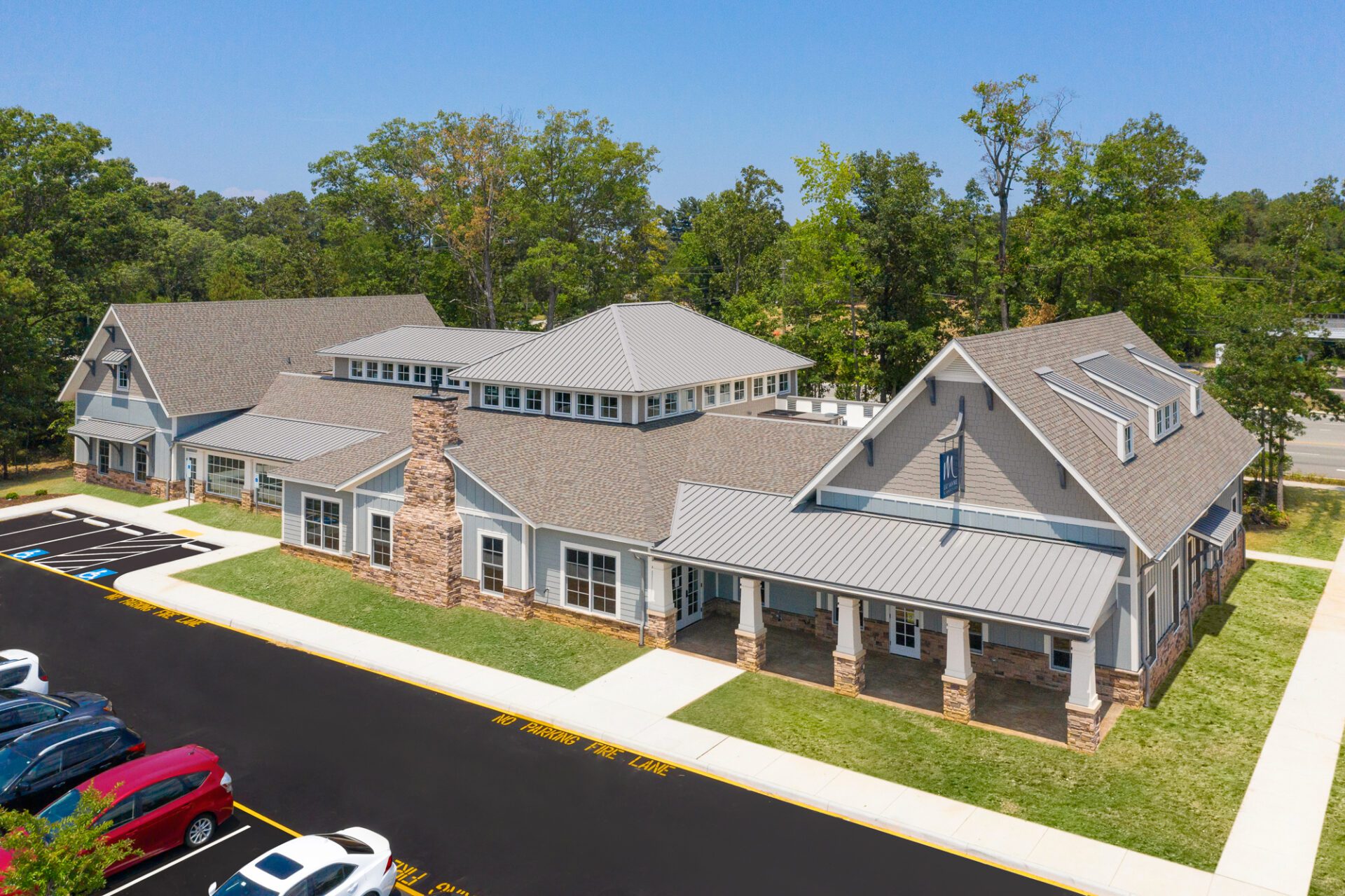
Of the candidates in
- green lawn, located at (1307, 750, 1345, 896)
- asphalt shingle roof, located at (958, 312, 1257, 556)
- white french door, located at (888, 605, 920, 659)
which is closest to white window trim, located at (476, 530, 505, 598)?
white french door, located at (888, 605, 920, 659)

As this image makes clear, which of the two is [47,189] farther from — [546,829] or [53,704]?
[546,829]

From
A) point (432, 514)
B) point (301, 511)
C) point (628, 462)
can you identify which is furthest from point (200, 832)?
point (301, 511)

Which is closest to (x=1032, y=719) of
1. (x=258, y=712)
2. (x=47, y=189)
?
(x=258, y=712)

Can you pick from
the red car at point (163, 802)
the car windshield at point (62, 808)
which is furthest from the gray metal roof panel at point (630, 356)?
the car windshield at point (62, 808)

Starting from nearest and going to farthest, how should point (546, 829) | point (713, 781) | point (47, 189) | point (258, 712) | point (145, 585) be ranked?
point (546, 829) < point (713, 781) < point (258, 712) < point (145, 585) < point (47, 189)

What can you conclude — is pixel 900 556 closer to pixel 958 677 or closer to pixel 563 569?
pixel 958 677

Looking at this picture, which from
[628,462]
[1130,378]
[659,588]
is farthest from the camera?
[628,462]
